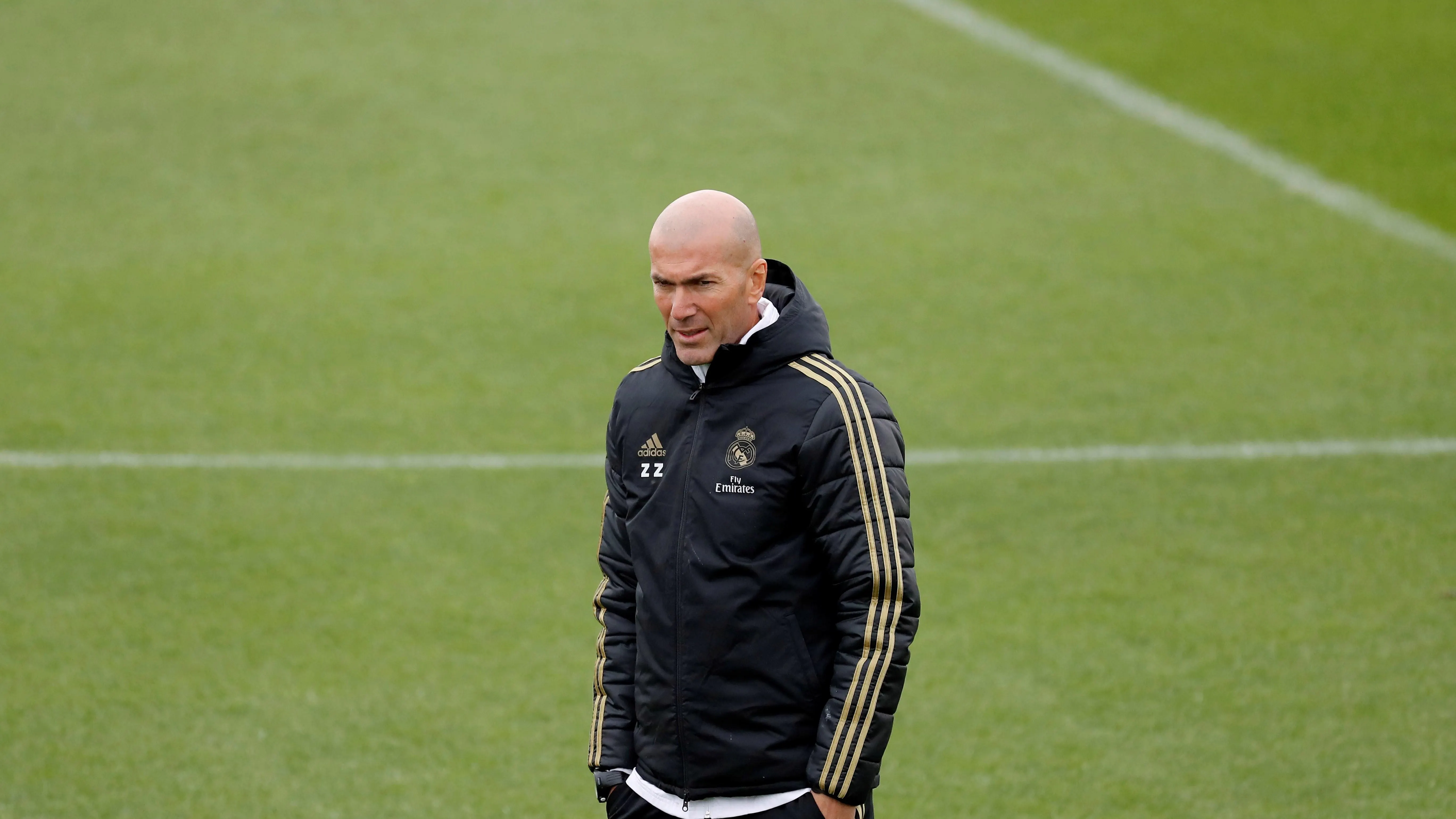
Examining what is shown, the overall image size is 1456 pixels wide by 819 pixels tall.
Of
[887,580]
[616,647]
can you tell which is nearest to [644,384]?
[616,647]

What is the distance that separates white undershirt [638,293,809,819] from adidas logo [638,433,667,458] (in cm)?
14

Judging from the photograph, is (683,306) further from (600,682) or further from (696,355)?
(600,682)

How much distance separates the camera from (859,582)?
2826 millimetres

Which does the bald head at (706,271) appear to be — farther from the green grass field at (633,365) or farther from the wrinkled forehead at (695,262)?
the green grass field at (633,365)

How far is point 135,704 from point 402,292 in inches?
158

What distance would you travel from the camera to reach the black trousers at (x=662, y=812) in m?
2.90

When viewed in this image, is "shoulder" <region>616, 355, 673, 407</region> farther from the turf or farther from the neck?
the turf

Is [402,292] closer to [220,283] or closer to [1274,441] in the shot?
[220,283]

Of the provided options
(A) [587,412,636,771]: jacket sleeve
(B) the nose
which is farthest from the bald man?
(A) [587,412,636,771]: jacket sleeve

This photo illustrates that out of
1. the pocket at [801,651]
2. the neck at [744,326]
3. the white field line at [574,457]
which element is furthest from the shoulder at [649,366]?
the white field line at [574,457]

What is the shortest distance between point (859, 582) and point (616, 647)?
1.91ft

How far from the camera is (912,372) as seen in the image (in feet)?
26.3

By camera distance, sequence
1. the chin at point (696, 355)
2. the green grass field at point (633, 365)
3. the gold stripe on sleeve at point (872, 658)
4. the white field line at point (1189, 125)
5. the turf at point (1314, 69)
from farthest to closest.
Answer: the turf at point (1314, 69) → the white field line at point (1189, 125) → the green grass field at point (633, 365) → the chin at point (696, 355) → the gold stripe on sleeve at point (872, 658)

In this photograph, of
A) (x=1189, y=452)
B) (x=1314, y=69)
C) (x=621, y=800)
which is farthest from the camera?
(x=1314, y=69)
